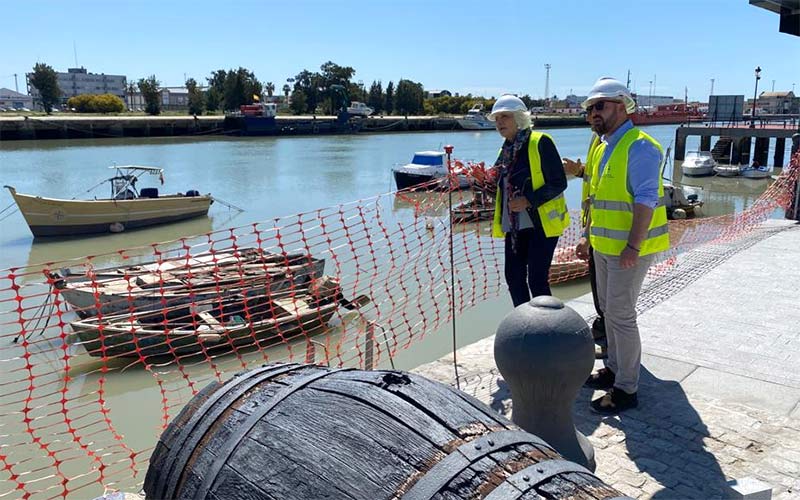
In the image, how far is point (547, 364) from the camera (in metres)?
2.93

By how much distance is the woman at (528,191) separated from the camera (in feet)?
14.8

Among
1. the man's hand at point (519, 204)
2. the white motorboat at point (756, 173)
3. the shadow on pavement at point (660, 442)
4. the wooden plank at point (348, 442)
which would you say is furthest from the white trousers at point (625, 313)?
the white motorboat at point (756, 173)

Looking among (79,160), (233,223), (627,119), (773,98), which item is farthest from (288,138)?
(773,98)

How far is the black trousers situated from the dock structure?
42638 millimetres

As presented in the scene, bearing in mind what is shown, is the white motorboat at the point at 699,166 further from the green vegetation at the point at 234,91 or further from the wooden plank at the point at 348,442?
the green vegetation at the point at 234,91

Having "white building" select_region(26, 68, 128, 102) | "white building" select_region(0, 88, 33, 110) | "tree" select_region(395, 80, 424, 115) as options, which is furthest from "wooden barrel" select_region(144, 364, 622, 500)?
"white building" select_region(26, 68, 128, 102)

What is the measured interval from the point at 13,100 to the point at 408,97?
99.7m

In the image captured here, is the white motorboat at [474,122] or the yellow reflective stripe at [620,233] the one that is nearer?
the yellow reflective stripe at [620,233]

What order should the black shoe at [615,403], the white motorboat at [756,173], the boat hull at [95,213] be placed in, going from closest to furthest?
1. the black shoe at [615,403]
2. the boat hull at [95,213]
3. the white motorboat at [756,173]

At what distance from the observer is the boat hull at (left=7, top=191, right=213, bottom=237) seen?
2144 centimetres

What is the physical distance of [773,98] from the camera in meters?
148

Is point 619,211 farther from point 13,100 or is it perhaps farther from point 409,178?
point 13,100

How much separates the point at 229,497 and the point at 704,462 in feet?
9.45

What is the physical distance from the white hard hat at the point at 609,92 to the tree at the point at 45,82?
3714 inches
